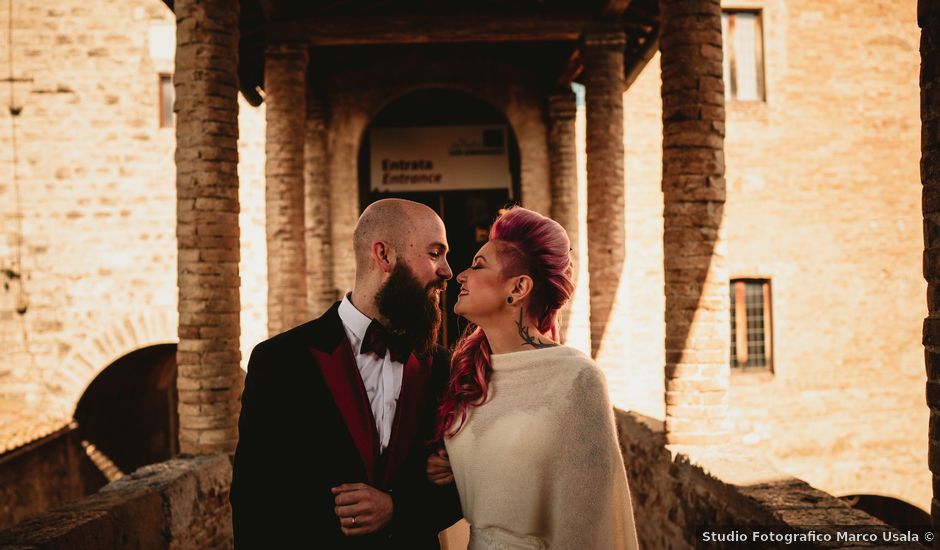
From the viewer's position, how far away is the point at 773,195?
13.7 m

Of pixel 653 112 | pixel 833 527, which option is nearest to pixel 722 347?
pixel 833 527

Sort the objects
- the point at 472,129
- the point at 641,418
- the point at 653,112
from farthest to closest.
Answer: the point at 653,112
the point at 472,129
the point at 641,418

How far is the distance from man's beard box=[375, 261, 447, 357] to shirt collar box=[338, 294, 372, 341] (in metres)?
0.06

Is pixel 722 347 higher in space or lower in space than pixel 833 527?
higher

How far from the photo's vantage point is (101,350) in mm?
12484

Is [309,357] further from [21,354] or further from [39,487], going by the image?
[21,354]

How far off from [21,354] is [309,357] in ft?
41.0

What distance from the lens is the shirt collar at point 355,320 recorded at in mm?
2385

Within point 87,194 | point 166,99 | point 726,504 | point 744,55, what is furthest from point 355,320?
point 744,55

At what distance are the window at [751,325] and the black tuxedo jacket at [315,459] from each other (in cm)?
1231

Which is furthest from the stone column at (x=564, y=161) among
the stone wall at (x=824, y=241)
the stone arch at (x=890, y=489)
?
the stone arch at (x=890, y=489)

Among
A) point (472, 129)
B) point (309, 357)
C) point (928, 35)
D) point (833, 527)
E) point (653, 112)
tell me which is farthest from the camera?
point (653, 112)

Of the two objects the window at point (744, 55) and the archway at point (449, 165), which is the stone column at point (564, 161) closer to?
the archway at point (449, 165)

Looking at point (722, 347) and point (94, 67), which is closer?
point (722, 347)
